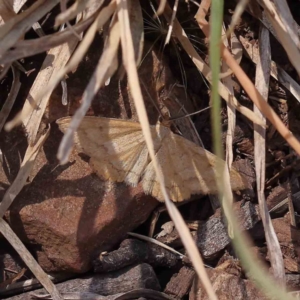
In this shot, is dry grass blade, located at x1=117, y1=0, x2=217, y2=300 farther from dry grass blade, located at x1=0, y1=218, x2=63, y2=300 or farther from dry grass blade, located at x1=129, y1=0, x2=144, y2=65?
dry grass blade, located at x1=0, y1=218, x2=63, y2=300

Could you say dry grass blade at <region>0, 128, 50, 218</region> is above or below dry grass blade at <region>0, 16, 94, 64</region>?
below

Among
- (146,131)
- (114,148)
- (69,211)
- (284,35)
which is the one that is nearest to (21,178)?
(69,211)

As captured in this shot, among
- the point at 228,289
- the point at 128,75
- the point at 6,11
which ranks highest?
the point at 6,11

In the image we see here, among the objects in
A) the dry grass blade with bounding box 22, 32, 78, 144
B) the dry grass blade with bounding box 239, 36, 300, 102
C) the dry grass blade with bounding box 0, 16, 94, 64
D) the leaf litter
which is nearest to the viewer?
the leaf litter

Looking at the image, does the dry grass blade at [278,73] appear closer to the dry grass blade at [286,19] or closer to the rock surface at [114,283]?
the dry grass blade at [286,19]

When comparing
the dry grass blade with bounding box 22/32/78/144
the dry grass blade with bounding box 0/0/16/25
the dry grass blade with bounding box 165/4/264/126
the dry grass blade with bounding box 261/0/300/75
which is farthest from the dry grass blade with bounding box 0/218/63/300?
the dry grass blade with bounding box 261/0/300/75

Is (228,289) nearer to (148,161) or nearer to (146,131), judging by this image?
(148,161)

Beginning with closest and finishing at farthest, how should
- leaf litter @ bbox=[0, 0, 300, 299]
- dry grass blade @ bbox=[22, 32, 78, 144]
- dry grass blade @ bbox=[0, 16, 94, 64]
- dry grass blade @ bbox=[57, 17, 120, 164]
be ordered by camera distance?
dry grass blade @ bbox=[57, 17, 120, 164] < leaf litter @ bbox=[0, 0, 300, 299] < dry grass blade @ bbox=[0, 16, 94, 64] < dry grass blade @ bbox=[22, 32, 78, 144]
